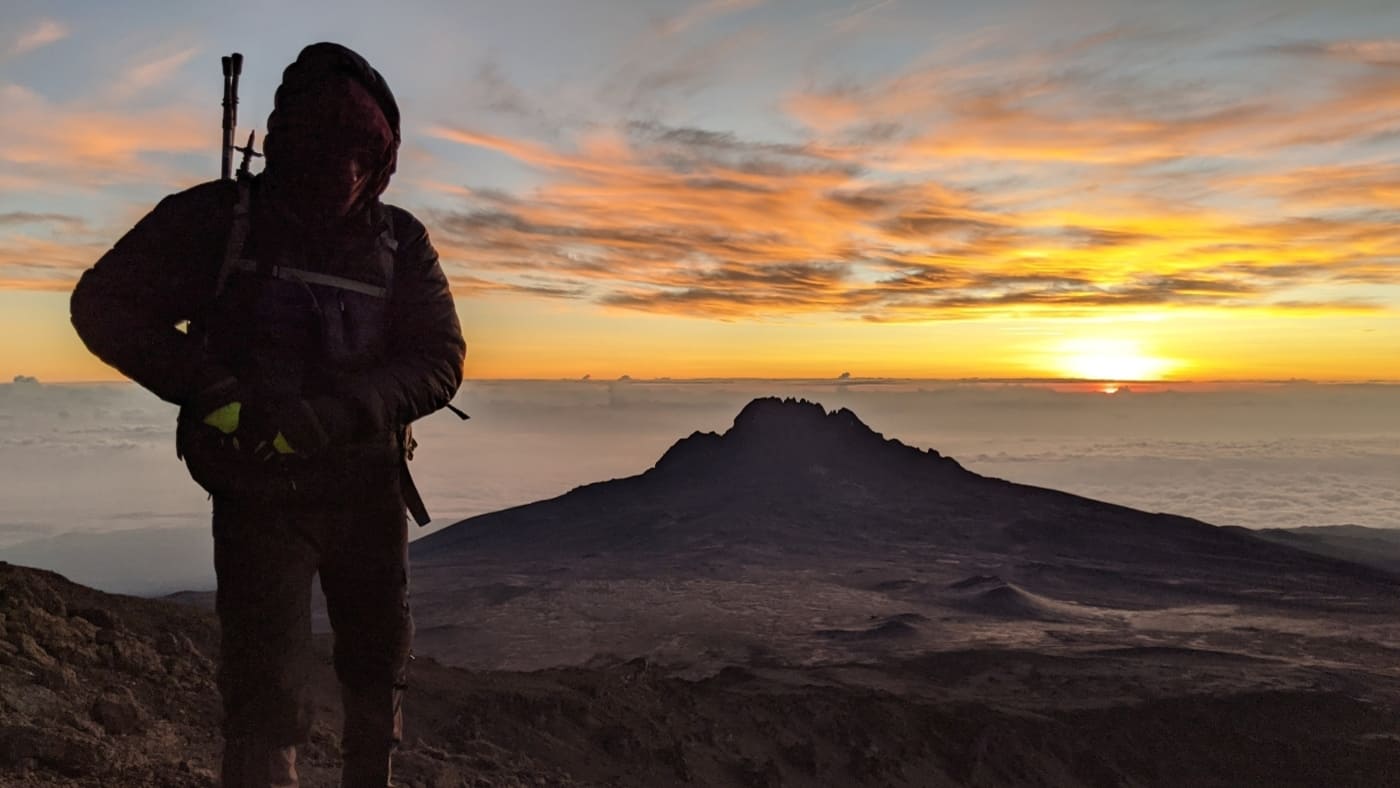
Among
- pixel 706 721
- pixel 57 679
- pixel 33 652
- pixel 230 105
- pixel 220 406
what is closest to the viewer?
pixel 220 406

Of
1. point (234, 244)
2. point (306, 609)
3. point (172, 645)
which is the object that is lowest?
point (172, 645)

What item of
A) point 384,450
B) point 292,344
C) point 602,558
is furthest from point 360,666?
point 602,558

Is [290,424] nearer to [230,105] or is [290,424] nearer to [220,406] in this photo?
[220,406]

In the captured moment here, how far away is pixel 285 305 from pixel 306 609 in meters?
0.81

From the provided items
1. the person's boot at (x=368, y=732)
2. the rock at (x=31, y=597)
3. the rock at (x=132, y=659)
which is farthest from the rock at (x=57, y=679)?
the person's boot at (x=368, y=732)

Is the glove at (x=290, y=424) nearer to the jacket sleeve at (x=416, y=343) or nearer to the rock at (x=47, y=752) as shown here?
the jacket sleeve at (x=416, y=343)

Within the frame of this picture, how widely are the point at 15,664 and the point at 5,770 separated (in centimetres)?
170

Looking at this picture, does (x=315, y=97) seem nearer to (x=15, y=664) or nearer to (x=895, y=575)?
(x=15, y=664)

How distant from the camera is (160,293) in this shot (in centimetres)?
240

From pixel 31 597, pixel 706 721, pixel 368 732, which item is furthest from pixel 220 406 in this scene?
pixel 706 721

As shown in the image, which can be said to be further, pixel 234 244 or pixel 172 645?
pixel 172 645

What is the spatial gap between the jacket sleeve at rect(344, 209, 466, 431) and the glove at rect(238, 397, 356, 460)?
4.2 inches

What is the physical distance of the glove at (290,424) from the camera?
7.34ft

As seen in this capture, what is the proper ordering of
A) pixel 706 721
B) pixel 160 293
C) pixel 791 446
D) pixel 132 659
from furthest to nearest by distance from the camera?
1. pixel 791 446
2. pixel 706 721
3. pixel 132 659
4. pixel 160 293
